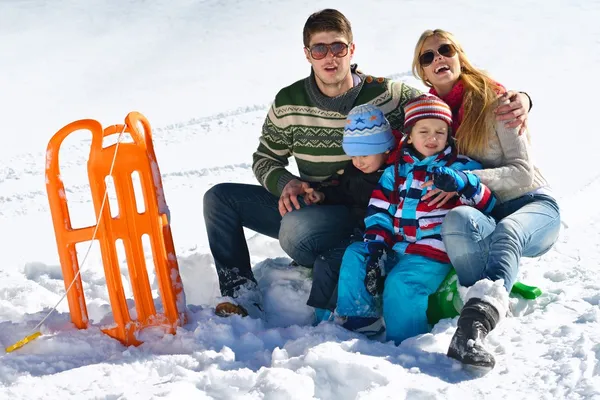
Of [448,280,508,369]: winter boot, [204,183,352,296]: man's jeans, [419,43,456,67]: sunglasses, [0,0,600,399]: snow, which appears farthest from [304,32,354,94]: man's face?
[448,280,508,369]: winter boot

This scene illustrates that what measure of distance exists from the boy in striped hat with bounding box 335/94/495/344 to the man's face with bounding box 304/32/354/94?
1.37ft

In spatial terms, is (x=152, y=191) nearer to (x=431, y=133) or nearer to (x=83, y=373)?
(x=83, y=373)

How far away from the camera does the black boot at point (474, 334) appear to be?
268 centimetres

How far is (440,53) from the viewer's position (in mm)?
3512

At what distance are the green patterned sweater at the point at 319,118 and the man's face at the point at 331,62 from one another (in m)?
0.10

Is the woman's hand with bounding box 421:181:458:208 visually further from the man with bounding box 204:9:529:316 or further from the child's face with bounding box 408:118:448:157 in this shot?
the man with bounding box 204:9:529:316

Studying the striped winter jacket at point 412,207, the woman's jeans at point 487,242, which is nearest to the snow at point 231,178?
the woman's jeans at point 487,242

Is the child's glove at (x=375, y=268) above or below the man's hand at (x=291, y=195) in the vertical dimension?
below

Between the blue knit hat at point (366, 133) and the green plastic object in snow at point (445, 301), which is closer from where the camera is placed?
the green plastic object in snow at point (445, 301)

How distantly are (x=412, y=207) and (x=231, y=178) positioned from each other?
334 centimetres

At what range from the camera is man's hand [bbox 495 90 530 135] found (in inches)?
131

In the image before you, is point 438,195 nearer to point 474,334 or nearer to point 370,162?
point 370,162

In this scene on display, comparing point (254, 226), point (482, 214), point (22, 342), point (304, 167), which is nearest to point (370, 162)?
point (304, 167)

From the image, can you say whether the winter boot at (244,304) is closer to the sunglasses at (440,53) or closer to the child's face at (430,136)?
the child's face at (430,136)
